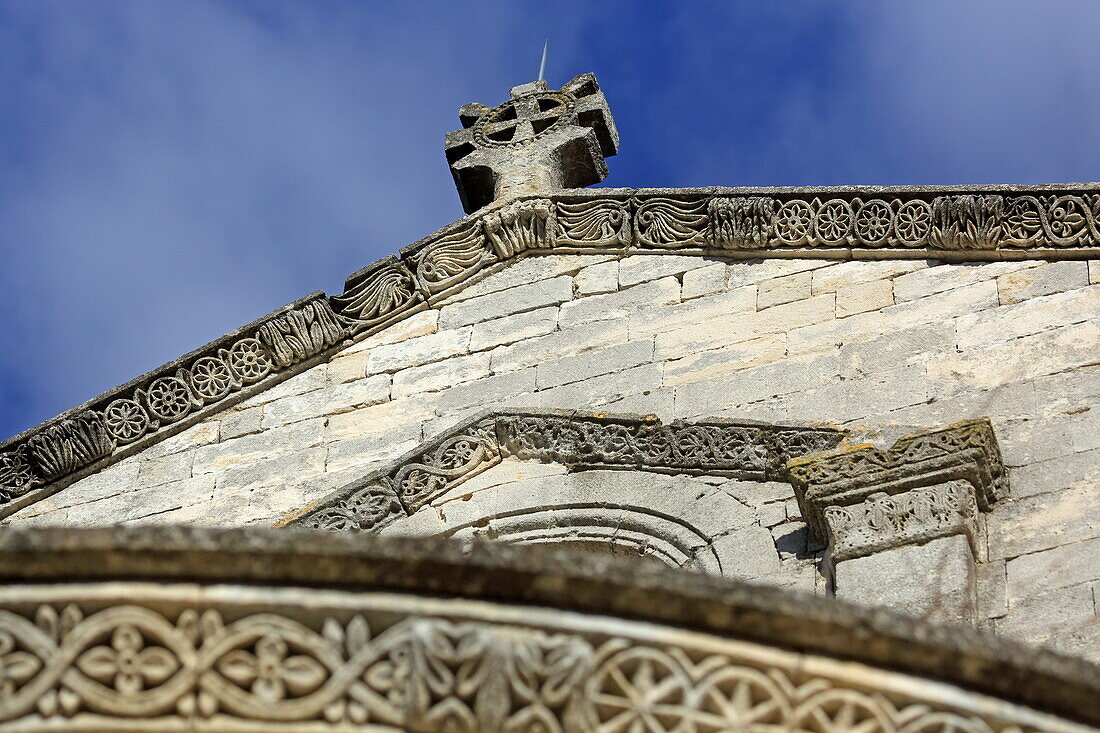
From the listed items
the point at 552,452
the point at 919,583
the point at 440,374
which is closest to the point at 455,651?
the point at 919,583

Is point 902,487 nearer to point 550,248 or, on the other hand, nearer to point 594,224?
point 594,224

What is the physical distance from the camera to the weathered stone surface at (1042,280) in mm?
10281

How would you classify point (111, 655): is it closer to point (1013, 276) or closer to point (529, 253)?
point (1013, 276)

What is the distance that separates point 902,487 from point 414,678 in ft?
13.9

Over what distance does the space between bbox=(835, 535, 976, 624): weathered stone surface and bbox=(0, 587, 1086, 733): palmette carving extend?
3008 mm

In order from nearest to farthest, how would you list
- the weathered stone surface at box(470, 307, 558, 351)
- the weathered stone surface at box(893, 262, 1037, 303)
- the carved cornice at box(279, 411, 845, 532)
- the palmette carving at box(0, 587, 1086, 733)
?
the palmette carving at box(0, 587, 1086, 733), the carved cornice at box(279, 411, 845, 532), the weathered stone surface at box(893, 262, 1037, 303), the weathered stone surface at box(470, 307, 558, 351)

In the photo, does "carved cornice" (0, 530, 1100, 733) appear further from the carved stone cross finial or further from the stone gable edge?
the carved stone cross finial

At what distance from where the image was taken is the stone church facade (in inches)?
207

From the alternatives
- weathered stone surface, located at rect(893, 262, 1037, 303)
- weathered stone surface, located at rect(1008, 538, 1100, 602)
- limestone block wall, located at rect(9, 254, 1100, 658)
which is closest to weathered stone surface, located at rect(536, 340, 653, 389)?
limestone block wall, located at rect(9, 254, 1100, 658)

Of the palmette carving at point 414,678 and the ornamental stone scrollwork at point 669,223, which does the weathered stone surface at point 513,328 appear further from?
the palmette carving at point 414,678

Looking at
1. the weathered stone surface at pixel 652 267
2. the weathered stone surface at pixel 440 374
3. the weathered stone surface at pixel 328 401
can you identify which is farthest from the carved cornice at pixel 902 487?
the weathered stone surface at pixel 328 401

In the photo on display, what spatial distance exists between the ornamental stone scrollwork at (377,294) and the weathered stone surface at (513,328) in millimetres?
583

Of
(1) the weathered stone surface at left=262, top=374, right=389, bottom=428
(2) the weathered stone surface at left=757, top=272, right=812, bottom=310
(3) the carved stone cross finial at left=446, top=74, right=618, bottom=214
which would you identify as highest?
(3) the carved stone cross finial at left=446, top=74, right=618, bottom=214

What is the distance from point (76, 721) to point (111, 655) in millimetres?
185
